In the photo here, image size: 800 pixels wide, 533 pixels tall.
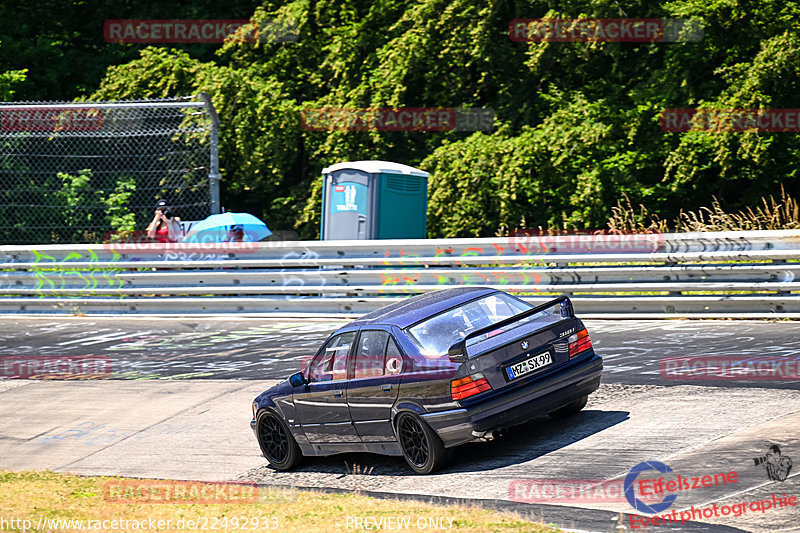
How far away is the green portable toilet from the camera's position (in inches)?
680

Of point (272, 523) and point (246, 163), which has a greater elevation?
point (246, 163)

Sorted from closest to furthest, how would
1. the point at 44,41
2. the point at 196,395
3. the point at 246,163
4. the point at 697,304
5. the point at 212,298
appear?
the point at 196,395 → the point at 697,304 → the point at 212,298 → the point at 246,163 → the point at 44,41

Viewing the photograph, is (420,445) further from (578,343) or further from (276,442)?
(276,442)

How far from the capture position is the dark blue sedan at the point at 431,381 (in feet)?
27.3

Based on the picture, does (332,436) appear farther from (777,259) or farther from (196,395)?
(777,259)

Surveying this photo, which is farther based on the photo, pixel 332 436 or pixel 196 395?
pixel 196 395

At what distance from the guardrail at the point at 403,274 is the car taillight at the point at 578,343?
4.69 metres

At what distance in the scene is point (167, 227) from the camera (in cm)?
1848

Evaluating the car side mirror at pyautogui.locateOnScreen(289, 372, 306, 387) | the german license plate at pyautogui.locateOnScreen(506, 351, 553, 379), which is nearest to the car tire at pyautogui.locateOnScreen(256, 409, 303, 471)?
the car side mirror at pyautogui.locateOnScreen(289, 372, 306, 387)

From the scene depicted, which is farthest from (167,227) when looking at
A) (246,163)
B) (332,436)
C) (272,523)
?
(272,523)

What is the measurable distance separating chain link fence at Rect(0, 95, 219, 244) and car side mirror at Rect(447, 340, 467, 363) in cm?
1076

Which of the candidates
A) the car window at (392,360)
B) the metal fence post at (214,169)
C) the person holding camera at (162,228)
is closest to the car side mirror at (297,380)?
the car window at (392,360)

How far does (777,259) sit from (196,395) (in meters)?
7.14

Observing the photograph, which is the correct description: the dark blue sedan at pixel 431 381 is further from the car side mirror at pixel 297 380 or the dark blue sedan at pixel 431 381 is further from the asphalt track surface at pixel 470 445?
the asphalt track surface at pixel 470 445
